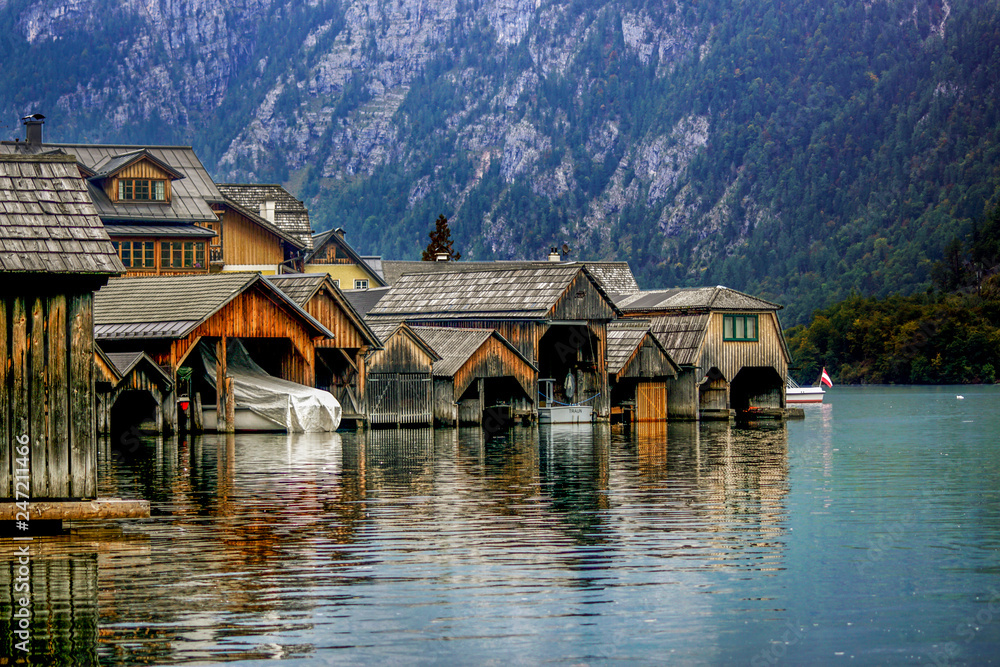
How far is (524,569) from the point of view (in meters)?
19.8

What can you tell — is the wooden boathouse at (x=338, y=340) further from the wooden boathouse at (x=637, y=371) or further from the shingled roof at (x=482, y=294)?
the wooden boathouse at (x=637, y=371)

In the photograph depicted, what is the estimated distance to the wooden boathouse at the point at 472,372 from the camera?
61938 millimetres

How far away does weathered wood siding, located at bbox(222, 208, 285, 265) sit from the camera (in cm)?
8869

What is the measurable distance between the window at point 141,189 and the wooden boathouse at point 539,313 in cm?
1603

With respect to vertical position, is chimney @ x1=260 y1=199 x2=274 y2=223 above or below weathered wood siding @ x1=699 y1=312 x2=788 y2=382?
above

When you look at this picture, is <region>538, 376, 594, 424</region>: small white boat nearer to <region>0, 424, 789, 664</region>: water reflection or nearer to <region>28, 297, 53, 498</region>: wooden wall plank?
<region>0, 424, 789, 664</region>: water reflection

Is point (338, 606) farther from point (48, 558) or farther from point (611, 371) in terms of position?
point (611, 371)

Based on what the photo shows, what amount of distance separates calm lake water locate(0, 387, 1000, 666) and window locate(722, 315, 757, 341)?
1430 inches

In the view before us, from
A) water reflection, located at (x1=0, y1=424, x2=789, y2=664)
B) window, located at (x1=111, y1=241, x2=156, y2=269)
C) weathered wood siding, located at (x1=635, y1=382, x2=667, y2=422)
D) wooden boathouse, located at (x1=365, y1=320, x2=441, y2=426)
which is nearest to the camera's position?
water reflection, located at (x1=0, y1=424, x2=789, y2=664)

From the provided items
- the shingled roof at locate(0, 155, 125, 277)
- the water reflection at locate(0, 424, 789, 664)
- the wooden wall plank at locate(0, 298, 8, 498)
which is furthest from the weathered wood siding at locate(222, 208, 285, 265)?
the wooden wall plank at locate(0, 298, 8, 498)

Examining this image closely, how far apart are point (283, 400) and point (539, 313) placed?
1457 cm

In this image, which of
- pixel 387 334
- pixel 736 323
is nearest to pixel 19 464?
pixel 387 334

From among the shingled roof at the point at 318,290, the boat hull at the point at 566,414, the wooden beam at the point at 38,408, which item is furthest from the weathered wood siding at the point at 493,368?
the wooden beam at the point at 38,408

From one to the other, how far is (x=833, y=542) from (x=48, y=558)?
39.7 feet
